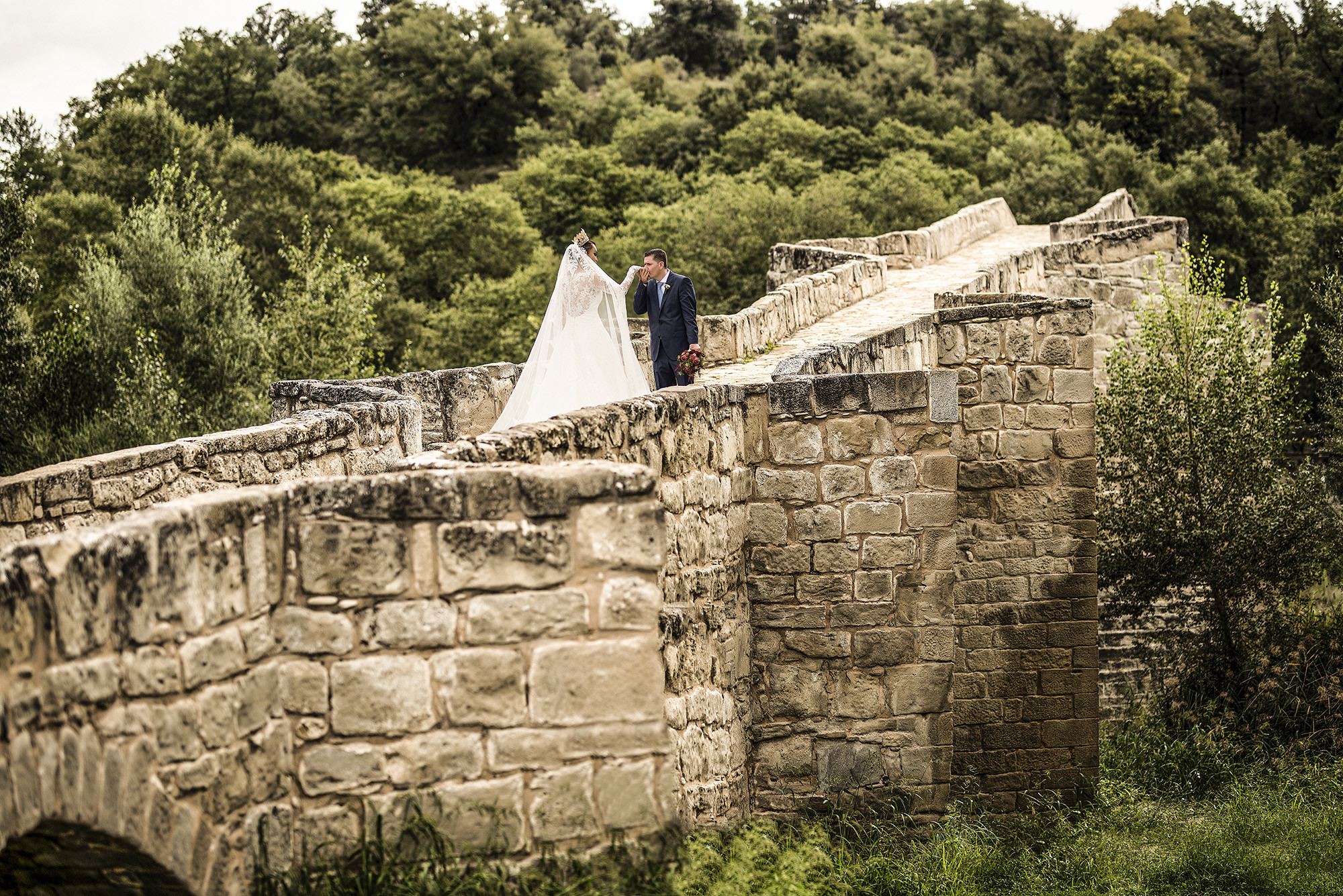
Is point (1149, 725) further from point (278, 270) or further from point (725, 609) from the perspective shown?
point (278, 270)

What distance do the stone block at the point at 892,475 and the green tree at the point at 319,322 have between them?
1882 centimetres

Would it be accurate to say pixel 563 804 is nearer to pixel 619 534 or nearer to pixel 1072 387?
pixel 619 534

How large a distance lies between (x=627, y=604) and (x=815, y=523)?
3.65 meters

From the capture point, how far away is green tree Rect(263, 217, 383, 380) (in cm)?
2616

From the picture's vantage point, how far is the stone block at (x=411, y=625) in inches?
152

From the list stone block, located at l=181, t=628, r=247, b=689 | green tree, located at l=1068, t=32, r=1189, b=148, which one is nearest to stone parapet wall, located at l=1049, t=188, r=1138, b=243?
stone block, located at l=181, t=628, r=247, b=689

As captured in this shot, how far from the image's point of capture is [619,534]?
3949 mm

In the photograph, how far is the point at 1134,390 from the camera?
13016mm

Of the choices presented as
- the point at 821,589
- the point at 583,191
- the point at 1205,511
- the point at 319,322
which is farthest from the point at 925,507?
the point at 583,191

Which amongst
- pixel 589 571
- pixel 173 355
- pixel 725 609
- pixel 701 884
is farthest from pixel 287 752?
pixel 173 355

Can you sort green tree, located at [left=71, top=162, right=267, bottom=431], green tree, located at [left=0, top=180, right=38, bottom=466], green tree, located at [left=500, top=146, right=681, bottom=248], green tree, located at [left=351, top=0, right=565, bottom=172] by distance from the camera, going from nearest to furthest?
green tree, located at [left=0, top=180, right=38, bottom=466]
green tree, located at [left=71, top=162, right=267, bottom=431]
green tree, located at [left=500, top=146, right=681, bottom=248]
green tree, located at [left=351, top=0, right=565, bottom=172]

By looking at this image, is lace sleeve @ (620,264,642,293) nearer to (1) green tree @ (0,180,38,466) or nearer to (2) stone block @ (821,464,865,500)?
(2) stone block @ (821,464,865,500)

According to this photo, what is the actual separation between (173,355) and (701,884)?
20.4 meters

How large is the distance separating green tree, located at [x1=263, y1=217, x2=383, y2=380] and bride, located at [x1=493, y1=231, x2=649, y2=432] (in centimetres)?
1586
